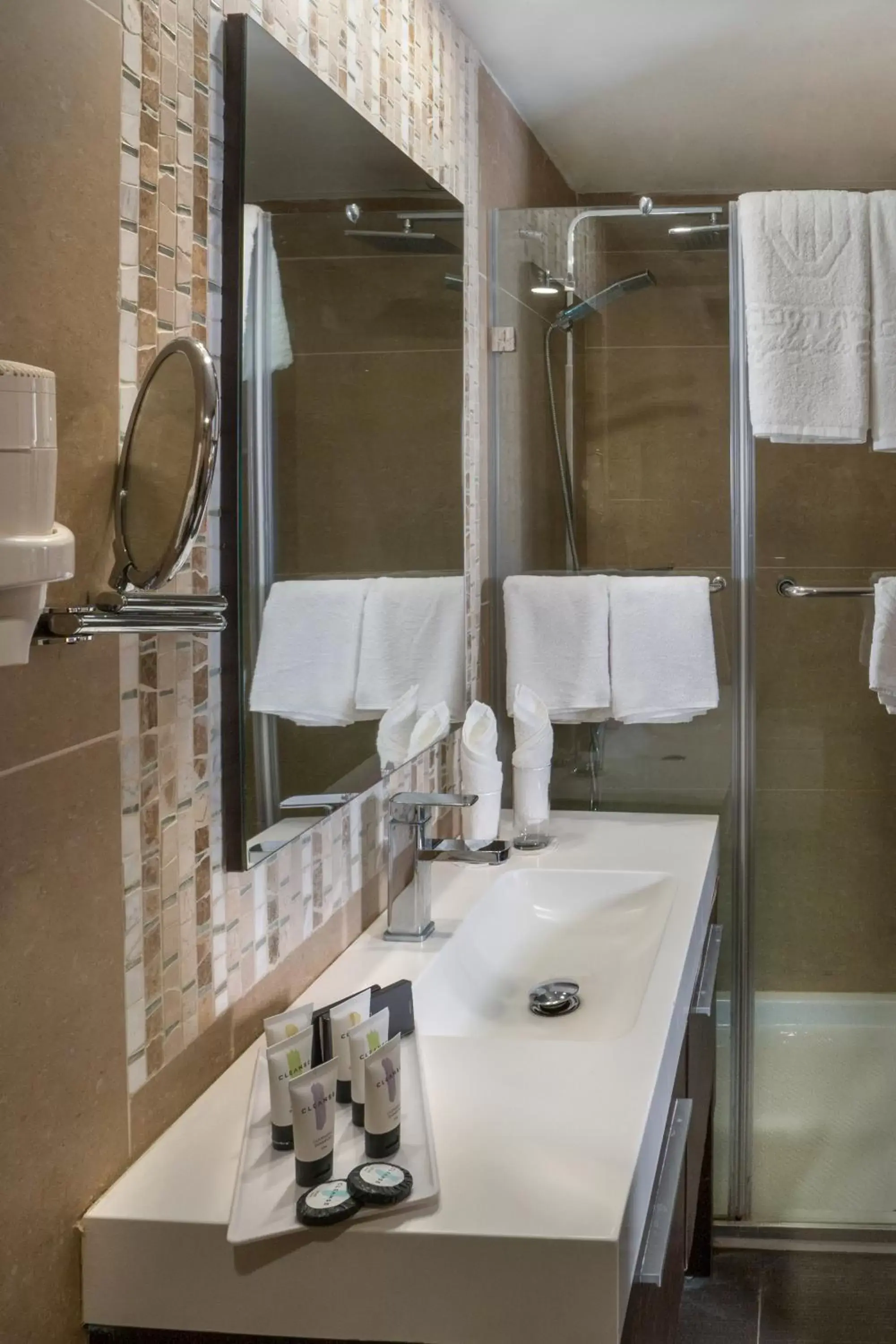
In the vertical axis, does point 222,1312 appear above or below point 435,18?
below

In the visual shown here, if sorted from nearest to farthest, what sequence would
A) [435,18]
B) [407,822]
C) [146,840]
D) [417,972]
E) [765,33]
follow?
[146,840] → [417,972] → [407,822] → [435,18] → [765,33]

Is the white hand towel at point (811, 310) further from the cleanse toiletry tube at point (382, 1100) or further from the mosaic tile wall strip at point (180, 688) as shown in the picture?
the cleanse toiletry tube at point (382, 1100)

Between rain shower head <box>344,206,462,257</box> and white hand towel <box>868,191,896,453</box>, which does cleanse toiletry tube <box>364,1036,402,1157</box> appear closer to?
rain shower head <box>344,206,462,257</box>

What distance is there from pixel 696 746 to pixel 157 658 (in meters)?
1.71

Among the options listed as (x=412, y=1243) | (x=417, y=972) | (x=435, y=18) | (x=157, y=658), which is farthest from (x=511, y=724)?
(x=412, y=1243)

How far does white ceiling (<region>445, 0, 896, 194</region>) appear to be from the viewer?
2.33m

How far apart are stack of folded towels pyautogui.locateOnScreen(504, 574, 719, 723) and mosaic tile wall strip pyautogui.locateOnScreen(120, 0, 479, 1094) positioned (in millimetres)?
1074

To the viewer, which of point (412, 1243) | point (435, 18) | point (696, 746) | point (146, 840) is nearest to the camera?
point (412, 1243)

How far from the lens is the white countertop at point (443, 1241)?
3.31 ft

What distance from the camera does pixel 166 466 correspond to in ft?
3.49

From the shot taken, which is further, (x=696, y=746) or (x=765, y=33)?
(x=696, y=746)

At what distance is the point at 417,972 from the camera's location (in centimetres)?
166

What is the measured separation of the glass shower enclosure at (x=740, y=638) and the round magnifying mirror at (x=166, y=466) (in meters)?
1.64

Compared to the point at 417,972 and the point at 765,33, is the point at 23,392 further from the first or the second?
the point at 765,33
